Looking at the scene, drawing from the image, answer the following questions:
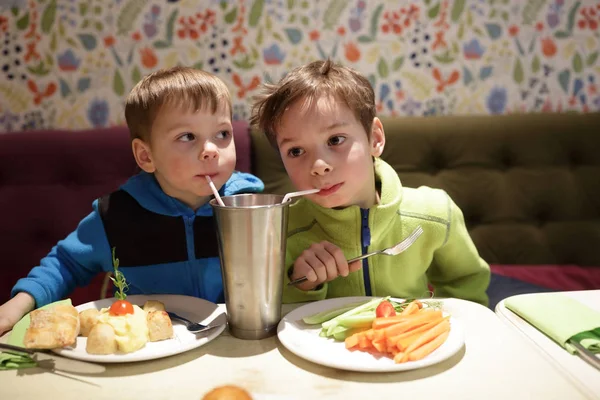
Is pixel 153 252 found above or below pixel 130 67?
below

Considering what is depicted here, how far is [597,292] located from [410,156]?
107cm

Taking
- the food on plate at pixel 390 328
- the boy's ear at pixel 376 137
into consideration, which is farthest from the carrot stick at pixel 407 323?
the boy's ear at pixel 376 137

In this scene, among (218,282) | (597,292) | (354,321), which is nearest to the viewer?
(354,321)

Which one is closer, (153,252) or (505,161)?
(153,252)

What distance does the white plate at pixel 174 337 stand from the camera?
78 cm

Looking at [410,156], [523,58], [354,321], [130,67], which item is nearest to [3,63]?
[130,67]

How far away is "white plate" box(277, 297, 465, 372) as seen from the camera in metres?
0.72

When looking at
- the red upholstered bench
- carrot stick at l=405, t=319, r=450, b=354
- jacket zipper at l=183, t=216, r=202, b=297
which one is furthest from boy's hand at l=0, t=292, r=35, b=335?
the red upholstered bench

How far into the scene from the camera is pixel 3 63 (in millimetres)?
2164

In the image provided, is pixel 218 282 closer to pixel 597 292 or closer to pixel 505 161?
pixel 597 292

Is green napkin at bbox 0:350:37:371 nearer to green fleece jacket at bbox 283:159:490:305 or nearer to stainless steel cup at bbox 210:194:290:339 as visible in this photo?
stainless steel cup at bbox 210:194:290:339

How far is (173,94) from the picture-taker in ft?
3.83

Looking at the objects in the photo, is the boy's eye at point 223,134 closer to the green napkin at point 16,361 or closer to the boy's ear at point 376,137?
the boy's ear at point 376,137

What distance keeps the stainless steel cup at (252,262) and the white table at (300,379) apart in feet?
0.20
